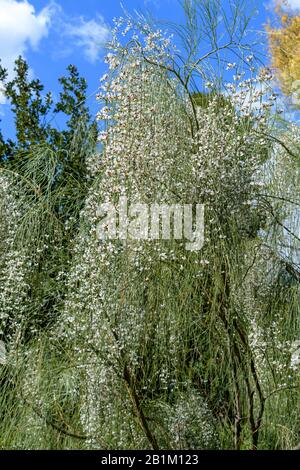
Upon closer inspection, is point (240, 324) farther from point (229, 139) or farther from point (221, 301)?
point (229, 139)

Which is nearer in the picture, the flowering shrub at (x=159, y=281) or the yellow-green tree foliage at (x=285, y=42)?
the flowering shrub at (x=159, y=281)

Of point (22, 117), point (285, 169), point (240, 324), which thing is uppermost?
point (22, 117)

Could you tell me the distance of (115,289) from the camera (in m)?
2.54

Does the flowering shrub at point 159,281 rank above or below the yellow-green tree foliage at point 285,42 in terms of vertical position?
below

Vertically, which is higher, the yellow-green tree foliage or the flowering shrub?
the yellow-green tree foliage

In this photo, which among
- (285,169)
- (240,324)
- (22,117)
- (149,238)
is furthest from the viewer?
(22,117)

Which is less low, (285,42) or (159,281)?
(285,42)

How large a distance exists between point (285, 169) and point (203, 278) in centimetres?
105

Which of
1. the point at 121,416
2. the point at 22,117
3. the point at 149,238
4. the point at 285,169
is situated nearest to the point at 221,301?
the point at 149,238

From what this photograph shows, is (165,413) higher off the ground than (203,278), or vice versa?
(203,278)

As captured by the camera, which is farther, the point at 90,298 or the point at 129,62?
the point at 129,62

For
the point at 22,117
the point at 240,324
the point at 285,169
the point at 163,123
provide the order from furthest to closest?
the point at 22,117 < the point at 285,169 < the point at 240,324 < the point at 163,123

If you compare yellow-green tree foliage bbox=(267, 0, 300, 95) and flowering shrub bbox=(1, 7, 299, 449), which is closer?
flowering shrub bbox=(1, 7, 299, 449)

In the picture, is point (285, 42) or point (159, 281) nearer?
point (159, 281)
